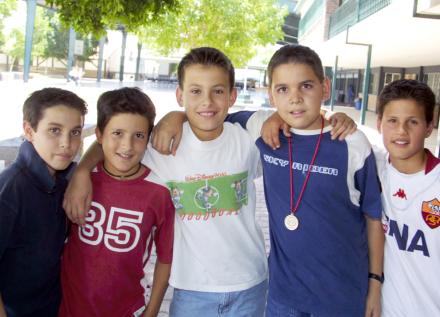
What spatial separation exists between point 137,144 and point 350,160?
1.01 metres

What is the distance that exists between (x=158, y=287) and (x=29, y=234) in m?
0.67

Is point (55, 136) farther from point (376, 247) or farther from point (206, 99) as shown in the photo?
point (376, 247)

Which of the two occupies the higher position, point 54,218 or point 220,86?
point 220,86

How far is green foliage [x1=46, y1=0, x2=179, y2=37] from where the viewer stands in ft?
15.1

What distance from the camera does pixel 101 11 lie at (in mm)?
4879

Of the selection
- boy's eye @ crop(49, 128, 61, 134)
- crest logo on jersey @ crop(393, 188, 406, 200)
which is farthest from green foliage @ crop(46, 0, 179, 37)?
crest logo on jersey @ crop(393, 188, 406, 200)

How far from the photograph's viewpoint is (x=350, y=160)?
211 cm

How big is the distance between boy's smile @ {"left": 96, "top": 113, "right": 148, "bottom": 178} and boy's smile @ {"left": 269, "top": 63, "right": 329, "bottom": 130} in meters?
0.69

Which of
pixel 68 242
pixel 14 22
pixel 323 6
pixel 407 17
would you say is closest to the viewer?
pixel 68 242

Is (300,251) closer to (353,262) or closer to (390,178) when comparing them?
(353,262)

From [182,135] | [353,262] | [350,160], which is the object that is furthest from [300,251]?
[182,135]

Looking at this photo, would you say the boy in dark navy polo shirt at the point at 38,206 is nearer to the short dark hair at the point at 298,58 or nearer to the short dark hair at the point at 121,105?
the short dark hair at the point at 121,105

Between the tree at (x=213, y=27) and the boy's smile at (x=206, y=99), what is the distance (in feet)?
41.6

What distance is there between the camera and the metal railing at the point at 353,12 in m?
12.4
